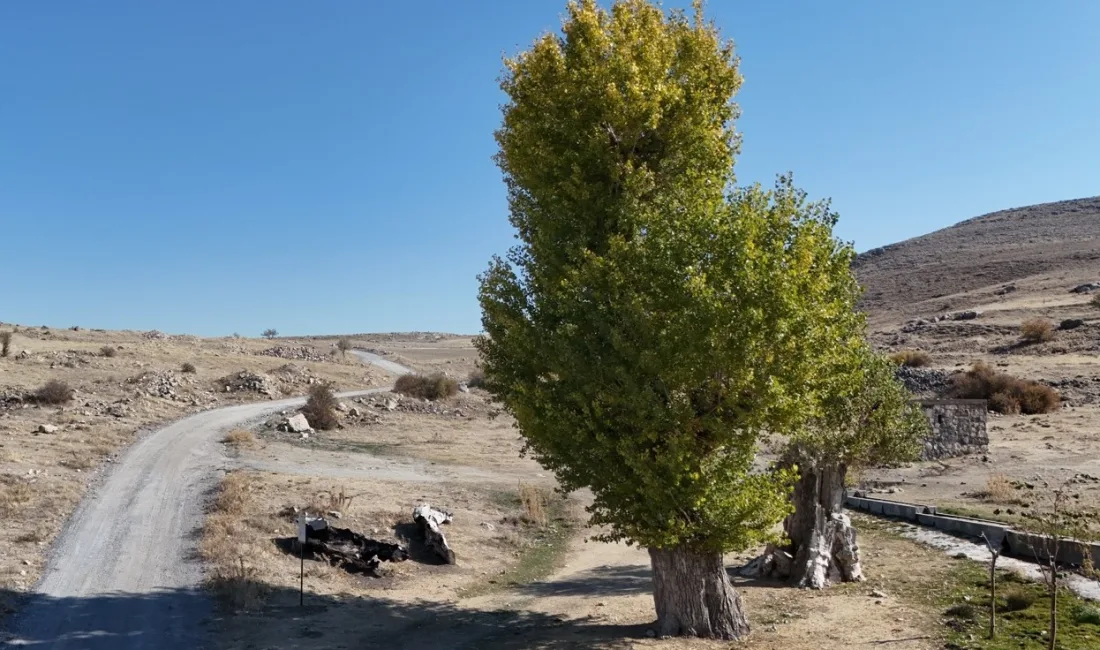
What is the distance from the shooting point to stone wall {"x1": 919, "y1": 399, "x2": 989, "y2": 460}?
120ft

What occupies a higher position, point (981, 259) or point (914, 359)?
point (981, 259)

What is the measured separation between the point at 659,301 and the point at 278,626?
35.3 feet

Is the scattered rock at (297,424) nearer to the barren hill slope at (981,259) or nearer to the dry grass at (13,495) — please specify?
the dry grass at (13,495)

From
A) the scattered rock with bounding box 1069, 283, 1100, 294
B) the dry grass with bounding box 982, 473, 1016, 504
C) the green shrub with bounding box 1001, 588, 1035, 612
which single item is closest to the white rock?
the dry grass with bounding box 982, 473, 1016, 504

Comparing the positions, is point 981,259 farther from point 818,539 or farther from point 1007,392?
point 818,539

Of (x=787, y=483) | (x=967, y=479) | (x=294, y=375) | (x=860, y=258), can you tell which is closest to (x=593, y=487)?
(x=787, y=483)

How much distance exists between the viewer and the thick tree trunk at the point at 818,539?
20.9m

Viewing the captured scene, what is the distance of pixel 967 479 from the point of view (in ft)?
107

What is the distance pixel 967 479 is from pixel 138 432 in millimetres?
36631

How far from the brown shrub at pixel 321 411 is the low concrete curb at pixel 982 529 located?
28.2m

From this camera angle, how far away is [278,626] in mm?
17156

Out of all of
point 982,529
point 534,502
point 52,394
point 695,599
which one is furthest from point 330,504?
point 52,394

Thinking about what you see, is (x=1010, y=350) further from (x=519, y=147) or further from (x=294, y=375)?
(x=519, y=147)

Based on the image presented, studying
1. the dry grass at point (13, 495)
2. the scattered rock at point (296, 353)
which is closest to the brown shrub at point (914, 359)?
the dry grass at point (13, 495)
